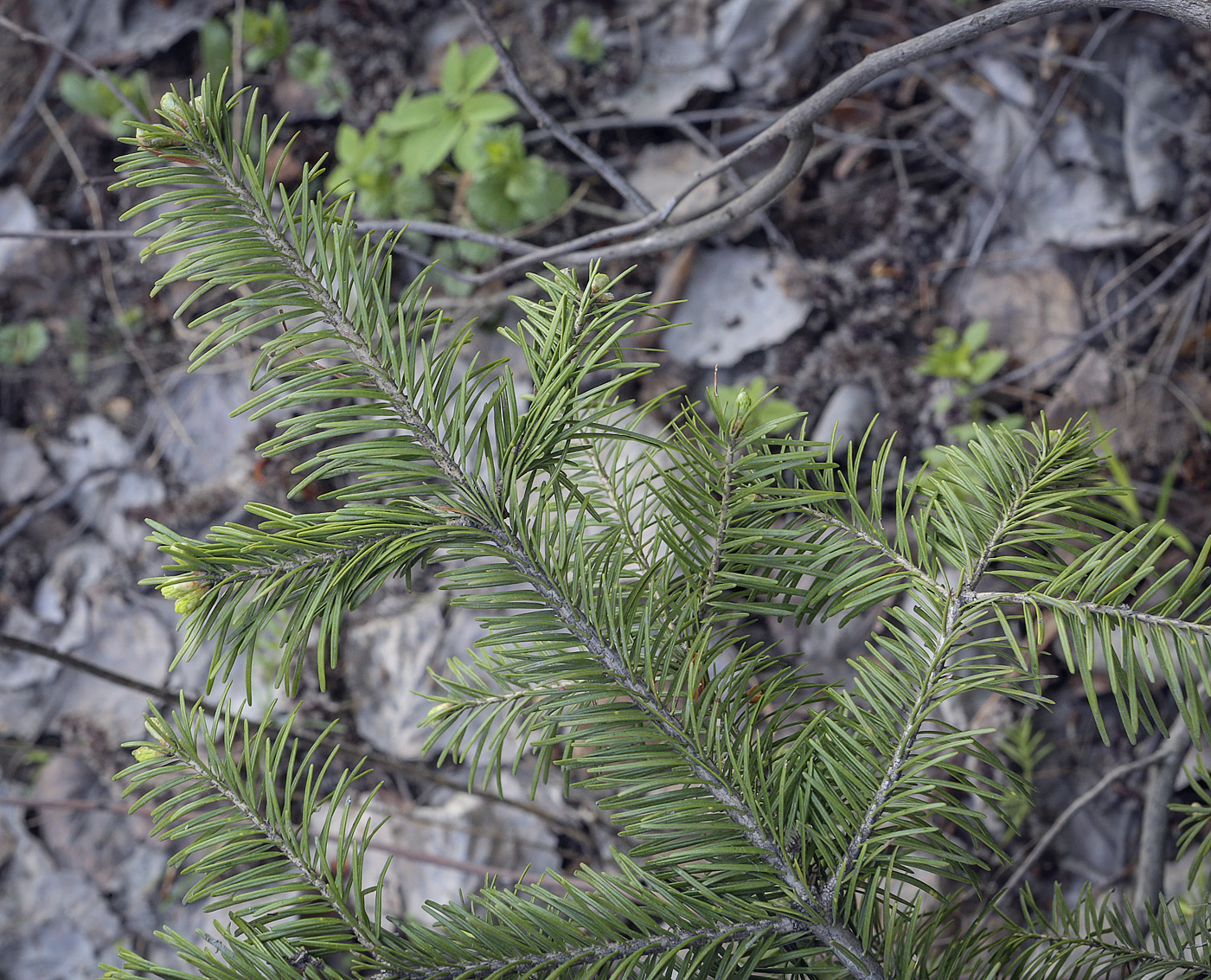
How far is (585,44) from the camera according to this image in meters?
2.45

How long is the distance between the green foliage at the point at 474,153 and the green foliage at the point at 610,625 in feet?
5.03

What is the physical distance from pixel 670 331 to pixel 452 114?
95 cm

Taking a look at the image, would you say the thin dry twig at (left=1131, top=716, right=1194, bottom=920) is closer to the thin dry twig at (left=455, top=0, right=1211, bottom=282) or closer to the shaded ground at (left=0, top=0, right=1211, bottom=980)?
the shaded ground at (left=0, top=0, right=1211, bottom=980)

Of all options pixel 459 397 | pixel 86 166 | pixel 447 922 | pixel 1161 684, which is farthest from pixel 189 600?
pixel 86 166

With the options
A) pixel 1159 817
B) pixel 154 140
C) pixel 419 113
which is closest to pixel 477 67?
pixel 419 113

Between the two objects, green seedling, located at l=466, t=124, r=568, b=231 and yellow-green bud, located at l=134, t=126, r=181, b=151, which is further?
green seedling, located at l=466, t=124, r=568, b=231

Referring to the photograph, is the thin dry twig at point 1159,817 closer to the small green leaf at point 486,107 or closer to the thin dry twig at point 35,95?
the small green leaf at point 486,107

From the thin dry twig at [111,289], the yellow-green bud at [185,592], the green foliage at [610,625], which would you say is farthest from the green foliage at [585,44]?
the yellow-green bud at [185,592]

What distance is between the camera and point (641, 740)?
2.82 ft

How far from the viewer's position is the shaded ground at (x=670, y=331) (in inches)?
84.7

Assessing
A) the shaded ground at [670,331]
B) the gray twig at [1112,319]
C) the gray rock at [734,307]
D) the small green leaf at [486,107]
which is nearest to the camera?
the gray twig at [1112,319]

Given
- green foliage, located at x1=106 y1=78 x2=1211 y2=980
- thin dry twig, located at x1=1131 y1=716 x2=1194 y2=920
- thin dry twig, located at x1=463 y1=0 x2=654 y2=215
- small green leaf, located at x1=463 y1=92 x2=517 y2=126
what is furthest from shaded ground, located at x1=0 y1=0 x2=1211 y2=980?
green foliage, located at x1=106 y1=78 x2=1211 y2=980

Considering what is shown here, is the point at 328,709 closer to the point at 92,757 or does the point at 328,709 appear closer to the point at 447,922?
the point at 92,757

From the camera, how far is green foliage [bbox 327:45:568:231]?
2279mm
